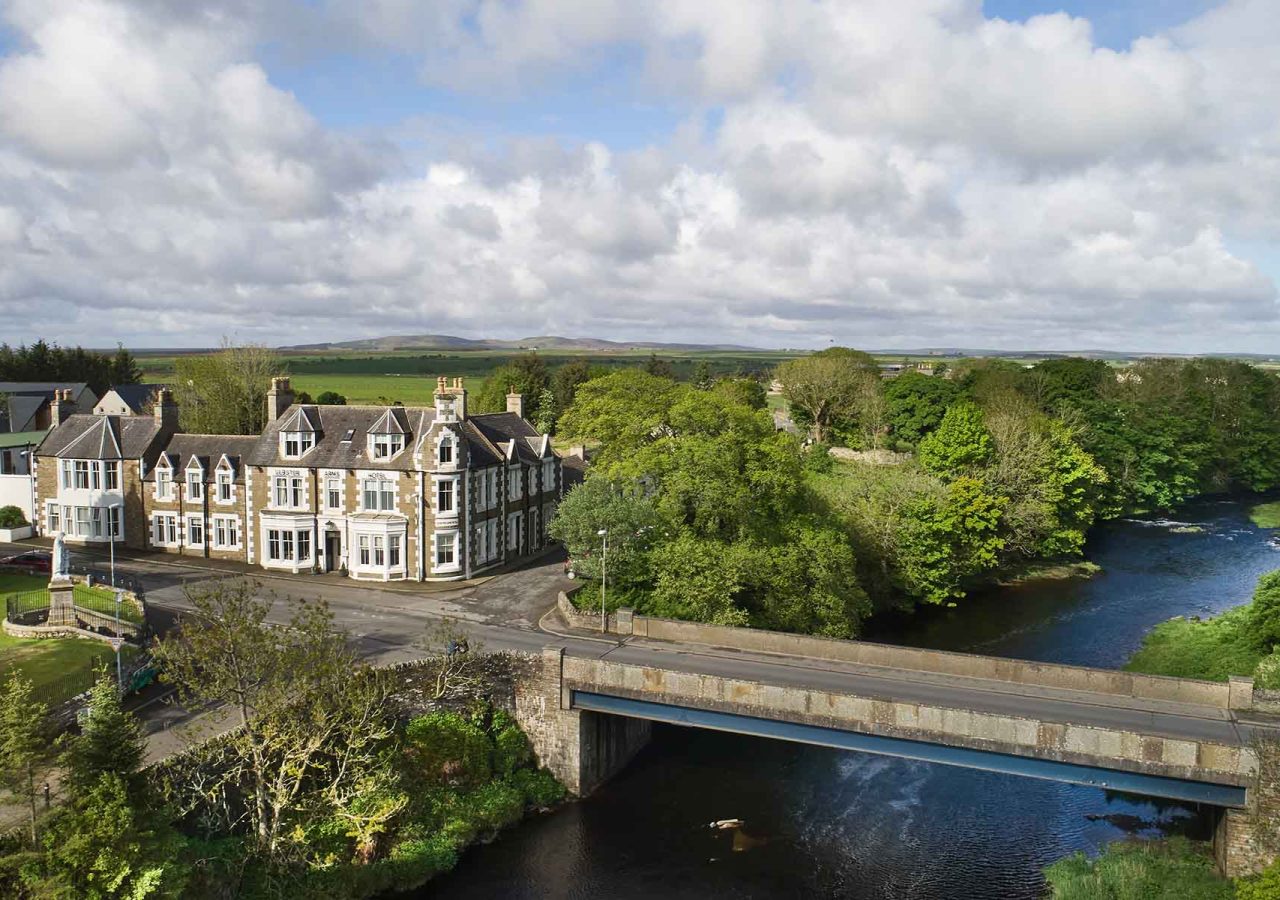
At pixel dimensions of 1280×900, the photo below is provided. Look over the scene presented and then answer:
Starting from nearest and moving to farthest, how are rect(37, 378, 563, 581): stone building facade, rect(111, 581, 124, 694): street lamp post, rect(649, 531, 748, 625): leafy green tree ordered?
rect(111, 581, 124, 694): street lamp post < rect(649, 531, 748, 625): leafy green tree < rect(37, 378, 563, 581): stone building facade

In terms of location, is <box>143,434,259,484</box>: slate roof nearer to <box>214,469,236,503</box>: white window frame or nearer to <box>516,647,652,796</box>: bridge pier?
<box>214,469,236,503</box>: white window frame

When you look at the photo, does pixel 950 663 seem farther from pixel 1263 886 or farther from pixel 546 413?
pixel 546 413

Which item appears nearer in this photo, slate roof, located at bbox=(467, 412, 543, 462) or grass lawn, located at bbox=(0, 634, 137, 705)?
grass lawn, located at bbox=(0, 634, 137, 705)

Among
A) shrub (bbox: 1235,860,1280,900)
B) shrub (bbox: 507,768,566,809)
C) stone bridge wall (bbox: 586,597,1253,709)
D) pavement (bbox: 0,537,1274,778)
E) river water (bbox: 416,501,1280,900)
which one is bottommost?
river water (bbox: 416,501,1280,900)

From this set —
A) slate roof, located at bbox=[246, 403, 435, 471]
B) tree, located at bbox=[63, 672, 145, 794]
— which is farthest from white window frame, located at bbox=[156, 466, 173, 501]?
tree, located at bbox=[63, 672, 145, 794]

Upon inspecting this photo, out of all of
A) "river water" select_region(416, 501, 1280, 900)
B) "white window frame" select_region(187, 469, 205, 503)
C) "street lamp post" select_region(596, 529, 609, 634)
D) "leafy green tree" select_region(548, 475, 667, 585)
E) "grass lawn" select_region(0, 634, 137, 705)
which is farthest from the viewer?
"white window frame" select_region(187, 469, 205, 503)

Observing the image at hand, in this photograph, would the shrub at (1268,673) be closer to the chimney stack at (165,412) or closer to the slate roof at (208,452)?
the slate roof at (208,452)
